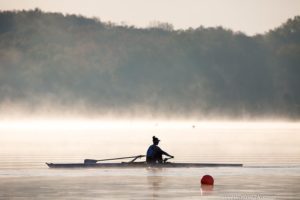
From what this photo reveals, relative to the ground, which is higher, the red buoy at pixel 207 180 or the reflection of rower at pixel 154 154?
the reflection of rower at pixel 154 154

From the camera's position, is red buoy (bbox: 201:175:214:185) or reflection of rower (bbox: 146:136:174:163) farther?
reflection of rower (bbox: 146:136:174:163)

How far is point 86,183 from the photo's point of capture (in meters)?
41.2

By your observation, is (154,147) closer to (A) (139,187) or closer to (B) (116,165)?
(B) (116,165)

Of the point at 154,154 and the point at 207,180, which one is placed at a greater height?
the point at 154,154

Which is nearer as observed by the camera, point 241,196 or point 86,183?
point 241,196

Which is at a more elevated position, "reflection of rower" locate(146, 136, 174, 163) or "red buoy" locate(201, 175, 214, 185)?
"reflection of rower" locate(146, 136, 174, 163)

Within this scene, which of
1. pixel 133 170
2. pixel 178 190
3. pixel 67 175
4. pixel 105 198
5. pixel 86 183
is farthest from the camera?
pixel 133 170

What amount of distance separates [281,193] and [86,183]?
894 centimetres

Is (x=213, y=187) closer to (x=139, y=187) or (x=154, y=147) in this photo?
(x=139, y=187)

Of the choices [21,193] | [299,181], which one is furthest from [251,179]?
[21,193]

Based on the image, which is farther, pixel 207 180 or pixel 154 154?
pixel 154 154

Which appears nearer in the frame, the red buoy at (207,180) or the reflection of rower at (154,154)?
the red buoy at (207,180)

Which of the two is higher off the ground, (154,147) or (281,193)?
(154,147)

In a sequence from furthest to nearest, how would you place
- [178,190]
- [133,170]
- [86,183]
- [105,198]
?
1. [133,170]
2. [86,183]
3. [178,190]
4. [105,198]
